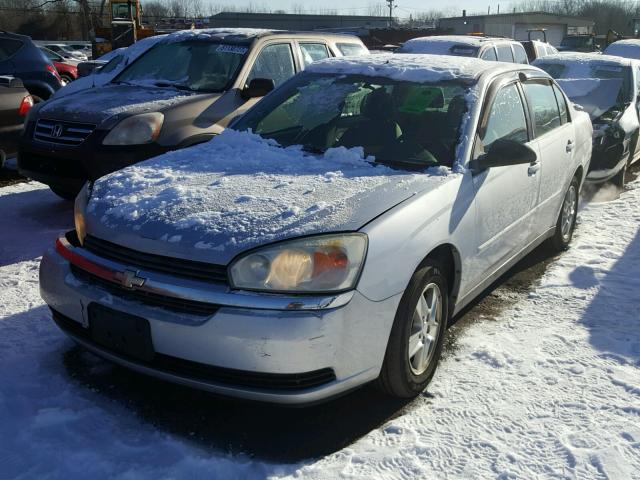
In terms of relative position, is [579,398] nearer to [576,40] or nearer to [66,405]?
[66,405]

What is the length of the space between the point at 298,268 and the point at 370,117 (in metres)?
1.57

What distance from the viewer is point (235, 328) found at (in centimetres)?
249

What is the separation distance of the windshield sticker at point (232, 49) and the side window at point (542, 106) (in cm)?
292

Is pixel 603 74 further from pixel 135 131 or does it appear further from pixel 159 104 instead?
pixel 135 131

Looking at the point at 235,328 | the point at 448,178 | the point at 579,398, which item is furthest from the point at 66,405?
the point at 579,398

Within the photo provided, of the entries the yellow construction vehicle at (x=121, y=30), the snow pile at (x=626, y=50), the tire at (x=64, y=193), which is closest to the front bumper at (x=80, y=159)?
the tire at (x=64, y=193)

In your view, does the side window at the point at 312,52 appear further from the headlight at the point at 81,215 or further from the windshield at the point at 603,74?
the headlight at the point at 81,215

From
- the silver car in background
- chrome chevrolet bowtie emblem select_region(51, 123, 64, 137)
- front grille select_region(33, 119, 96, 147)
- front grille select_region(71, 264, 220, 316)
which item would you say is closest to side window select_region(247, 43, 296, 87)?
front grille select_region(33, 119, 96, 147)

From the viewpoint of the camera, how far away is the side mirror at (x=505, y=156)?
348 cm

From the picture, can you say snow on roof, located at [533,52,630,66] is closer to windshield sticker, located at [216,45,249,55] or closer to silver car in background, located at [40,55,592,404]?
windshield sticker, located at [216,45,249,55]

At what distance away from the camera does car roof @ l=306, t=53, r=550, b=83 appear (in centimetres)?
392

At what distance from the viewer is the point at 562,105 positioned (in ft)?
16.9

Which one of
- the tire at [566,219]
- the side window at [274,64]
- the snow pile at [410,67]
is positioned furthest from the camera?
the side window at [274,64]

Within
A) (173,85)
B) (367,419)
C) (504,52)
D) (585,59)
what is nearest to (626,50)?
(504,52)
